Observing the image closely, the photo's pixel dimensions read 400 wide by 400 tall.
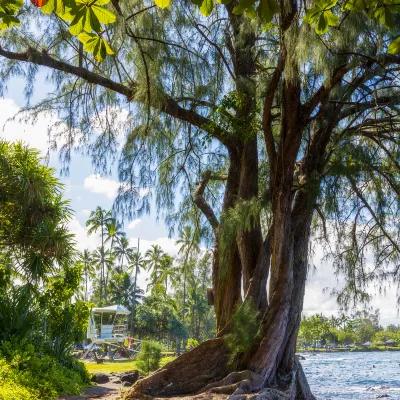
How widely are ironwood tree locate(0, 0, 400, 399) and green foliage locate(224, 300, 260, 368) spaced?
0.09 feet

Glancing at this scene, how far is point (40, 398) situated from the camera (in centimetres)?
621

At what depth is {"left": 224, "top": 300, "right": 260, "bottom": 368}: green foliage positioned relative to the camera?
6.37 metres

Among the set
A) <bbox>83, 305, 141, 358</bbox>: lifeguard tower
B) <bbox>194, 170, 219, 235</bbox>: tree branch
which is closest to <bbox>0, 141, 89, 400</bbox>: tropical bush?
<bbox>194, 170, 219, 235</bbox>: tree branch

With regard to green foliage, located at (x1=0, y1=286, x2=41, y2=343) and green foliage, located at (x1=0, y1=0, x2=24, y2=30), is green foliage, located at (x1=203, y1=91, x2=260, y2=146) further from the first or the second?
green foliage, located at (x1=0, y1=0, x2=24, y2=30)

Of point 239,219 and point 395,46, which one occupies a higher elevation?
point 239,219

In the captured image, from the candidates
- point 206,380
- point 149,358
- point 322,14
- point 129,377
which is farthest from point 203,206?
point 149,358

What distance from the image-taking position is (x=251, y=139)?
25.5 feet

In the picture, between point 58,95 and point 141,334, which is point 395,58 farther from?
point 141,334

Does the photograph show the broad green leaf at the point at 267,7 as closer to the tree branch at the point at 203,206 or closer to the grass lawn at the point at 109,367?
the tree branch at the point at 203,206

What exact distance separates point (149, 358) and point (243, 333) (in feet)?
26.4

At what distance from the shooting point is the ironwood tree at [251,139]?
6379 millimetres

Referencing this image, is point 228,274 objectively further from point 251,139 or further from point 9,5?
point 9,5

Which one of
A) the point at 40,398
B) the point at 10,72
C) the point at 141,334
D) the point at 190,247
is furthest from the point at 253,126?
the point at 141,334

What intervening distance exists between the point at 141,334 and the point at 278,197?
1160 inches
